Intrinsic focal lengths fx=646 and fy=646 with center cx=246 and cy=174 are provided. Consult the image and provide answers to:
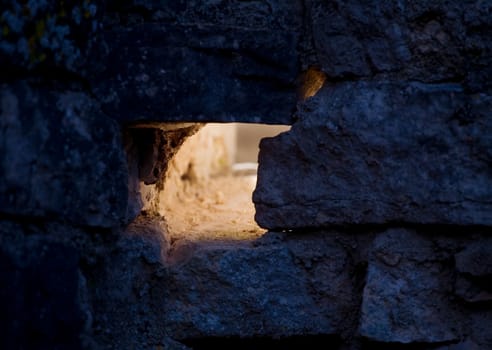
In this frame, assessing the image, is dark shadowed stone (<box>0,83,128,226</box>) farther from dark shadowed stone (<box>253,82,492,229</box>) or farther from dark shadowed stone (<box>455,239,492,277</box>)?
dark shadowed stone (<box>455,239,492,277</box>)

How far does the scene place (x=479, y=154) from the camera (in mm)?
1430

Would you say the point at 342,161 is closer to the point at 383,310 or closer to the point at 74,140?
the point at 383,310

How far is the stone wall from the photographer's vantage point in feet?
4.72

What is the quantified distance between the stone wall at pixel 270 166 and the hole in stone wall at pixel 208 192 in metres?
0.19

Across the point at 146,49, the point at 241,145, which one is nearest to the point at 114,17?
the point at 146,49

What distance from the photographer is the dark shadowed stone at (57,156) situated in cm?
146

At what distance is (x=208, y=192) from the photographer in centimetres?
231

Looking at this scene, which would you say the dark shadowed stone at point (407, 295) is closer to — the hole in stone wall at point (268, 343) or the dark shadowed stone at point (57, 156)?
the hole in stone wall at point (268, 343)

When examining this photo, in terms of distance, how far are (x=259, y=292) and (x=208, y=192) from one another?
2.71ft

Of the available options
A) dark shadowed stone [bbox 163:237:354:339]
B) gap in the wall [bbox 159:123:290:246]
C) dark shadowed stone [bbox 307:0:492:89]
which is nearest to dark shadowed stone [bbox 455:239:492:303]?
dark shadowed stone [bbox 163:237:354:339]

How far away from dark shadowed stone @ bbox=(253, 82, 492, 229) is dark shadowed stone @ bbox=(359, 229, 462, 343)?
7cm

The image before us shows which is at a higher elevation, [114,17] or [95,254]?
[114,17]

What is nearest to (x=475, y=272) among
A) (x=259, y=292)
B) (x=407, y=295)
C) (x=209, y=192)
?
(x=407, y=295)

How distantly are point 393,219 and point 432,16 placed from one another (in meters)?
0.46
